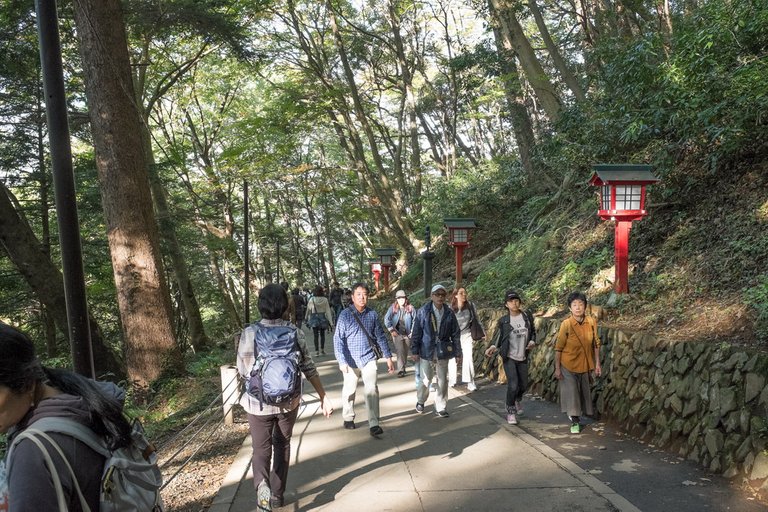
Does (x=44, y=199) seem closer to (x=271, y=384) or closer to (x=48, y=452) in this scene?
(x=271, y=384)

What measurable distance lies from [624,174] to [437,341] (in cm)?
349

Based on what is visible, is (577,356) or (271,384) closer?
(271,384)

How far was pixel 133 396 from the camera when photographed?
31.8 ft

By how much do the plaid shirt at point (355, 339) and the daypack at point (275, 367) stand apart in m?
2.41

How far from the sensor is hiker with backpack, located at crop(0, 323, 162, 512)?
1.59m

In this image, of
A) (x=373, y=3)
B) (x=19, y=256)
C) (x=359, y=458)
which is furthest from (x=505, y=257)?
(x=373, y=3)

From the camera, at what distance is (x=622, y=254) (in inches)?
307

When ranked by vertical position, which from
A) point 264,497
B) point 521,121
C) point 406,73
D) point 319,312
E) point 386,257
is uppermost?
point 406,73

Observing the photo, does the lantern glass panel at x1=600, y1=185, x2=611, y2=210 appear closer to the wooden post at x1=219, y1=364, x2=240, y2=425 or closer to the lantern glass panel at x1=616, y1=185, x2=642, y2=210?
the lantern glass panel at x1=616, y1=185, x2=642, y2=210

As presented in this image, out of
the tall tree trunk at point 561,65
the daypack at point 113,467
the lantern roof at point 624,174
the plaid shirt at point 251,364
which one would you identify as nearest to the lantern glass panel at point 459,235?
the tall tree trunk at point 561,65

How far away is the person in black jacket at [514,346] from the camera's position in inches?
272

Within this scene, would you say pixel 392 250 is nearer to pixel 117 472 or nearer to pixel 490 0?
pixel 490 0

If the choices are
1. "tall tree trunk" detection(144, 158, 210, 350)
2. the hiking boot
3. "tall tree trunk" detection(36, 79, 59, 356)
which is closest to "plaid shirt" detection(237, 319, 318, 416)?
the hiking boot

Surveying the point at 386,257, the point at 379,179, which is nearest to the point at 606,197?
the point at 379,179
